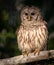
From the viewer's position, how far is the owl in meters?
10.0

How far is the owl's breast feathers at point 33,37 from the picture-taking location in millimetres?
10031

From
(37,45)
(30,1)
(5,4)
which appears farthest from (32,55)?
(5,4)

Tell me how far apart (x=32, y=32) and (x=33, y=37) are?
11cm

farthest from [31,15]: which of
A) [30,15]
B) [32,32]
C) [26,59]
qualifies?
[26,59]

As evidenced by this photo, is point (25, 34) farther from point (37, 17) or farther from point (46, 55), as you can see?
point (46, 55)

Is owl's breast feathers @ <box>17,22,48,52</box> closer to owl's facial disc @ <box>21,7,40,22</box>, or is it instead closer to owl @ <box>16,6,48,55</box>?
owl @ <box>16,6,48,55</box>

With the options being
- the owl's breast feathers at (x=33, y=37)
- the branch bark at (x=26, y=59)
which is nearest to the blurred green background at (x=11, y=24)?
the owl's breast feathers at (x=33, y=37)

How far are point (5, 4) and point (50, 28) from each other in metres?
1.58

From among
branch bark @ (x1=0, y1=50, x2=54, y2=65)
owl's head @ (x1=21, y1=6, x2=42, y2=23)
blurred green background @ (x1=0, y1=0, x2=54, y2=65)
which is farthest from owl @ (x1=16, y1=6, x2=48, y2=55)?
blurred green background @ (x1=0, y1=0, x2=54, y2=65)

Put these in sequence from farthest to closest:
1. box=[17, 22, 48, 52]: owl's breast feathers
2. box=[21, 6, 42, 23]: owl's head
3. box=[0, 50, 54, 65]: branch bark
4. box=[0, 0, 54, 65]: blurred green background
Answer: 1. box=[0, 0, 54, 65]: blurred green background
2. box=[21, 6, 42, 23]: owl's head
3. box=[17, 22, 48, 52]: owl's breast feathers
4. box=[0, 50, 54, 65]: branch bark

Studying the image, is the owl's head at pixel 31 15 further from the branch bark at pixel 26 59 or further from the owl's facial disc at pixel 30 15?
the branch bark at pixel 26 59

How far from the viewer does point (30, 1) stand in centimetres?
1190

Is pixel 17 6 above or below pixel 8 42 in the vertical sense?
above

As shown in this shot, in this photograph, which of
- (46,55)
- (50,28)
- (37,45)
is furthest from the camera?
(50,28)
